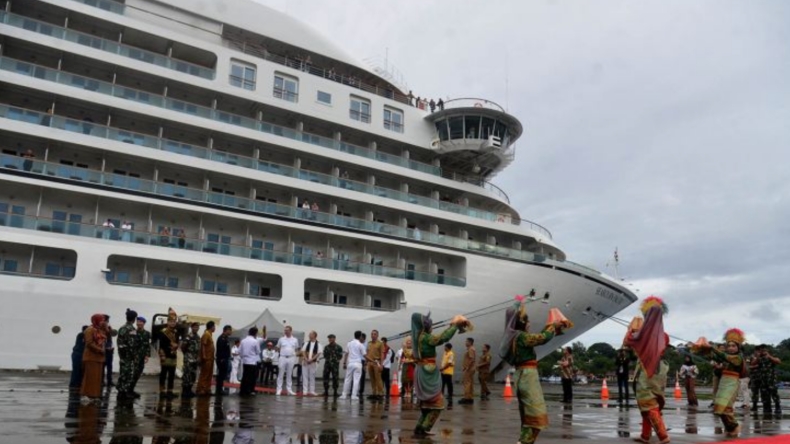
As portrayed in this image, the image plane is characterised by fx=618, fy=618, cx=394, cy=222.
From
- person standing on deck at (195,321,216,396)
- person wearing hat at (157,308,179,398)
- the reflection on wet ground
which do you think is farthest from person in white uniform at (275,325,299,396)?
person wearing hat at (157,308,179,398)

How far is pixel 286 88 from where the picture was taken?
2748cm

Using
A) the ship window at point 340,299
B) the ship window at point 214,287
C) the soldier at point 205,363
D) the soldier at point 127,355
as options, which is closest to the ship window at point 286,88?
the ship window at point 214,287

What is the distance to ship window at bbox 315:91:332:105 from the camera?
92.0 ft

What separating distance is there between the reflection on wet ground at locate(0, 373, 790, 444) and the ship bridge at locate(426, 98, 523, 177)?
1826 centimetres

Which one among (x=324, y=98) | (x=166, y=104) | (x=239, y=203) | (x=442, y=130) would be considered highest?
(x=324, y=98)

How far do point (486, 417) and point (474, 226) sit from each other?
18723 mm

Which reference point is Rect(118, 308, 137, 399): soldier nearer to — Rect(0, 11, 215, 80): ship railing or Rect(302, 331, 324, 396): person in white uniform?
Rect(302, 331, 324, 396): person in white uniform

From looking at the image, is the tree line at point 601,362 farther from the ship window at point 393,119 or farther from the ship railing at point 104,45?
the ship railing at point 104,45

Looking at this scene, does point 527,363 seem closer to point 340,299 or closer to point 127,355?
point 127,355

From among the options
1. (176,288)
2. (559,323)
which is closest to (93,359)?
(559,323)

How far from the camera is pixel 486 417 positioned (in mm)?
10969

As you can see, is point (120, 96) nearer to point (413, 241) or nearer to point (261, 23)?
point (261, 23)

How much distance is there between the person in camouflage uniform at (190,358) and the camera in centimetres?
1268

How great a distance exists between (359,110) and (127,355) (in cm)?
1969
